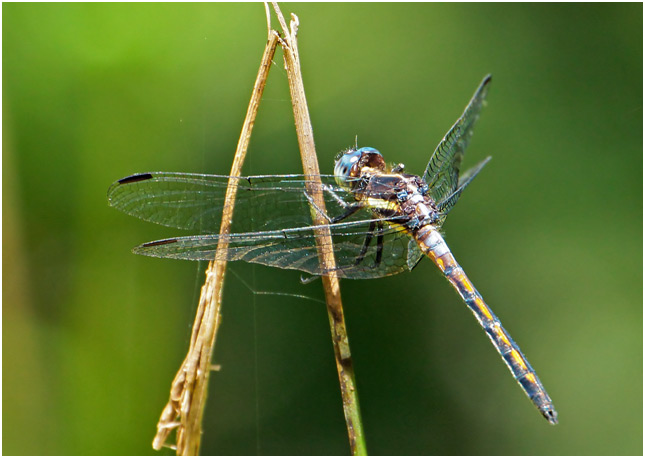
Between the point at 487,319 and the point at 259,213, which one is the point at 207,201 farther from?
the point at 487,319

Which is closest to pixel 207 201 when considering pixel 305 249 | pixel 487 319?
pixel 305 249

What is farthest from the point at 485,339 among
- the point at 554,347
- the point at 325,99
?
the point at 325,99

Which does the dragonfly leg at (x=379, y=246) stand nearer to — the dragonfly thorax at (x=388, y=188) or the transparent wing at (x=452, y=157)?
the dragonfly thorax at (x=388, y=188)

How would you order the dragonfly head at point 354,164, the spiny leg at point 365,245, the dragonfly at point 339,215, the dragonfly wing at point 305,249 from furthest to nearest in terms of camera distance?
the dragonfly head at point 354,164 → the spiny leg at point 365,245 → the dragonfly at point 339,215 → the dragonfly wing at point 305,249

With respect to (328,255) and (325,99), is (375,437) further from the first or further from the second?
(325,99)

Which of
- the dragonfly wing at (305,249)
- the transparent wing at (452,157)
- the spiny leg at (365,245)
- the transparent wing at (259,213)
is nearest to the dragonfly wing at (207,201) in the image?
the transparent wing at (259,213)

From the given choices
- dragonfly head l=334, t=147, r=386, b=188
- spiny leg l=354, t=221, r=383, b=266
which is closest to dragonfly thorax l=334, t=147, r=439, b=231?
dragonfly head l=334, t=147, r=386, b=188

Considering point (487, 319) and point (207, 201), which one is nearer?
point (207, 201)
